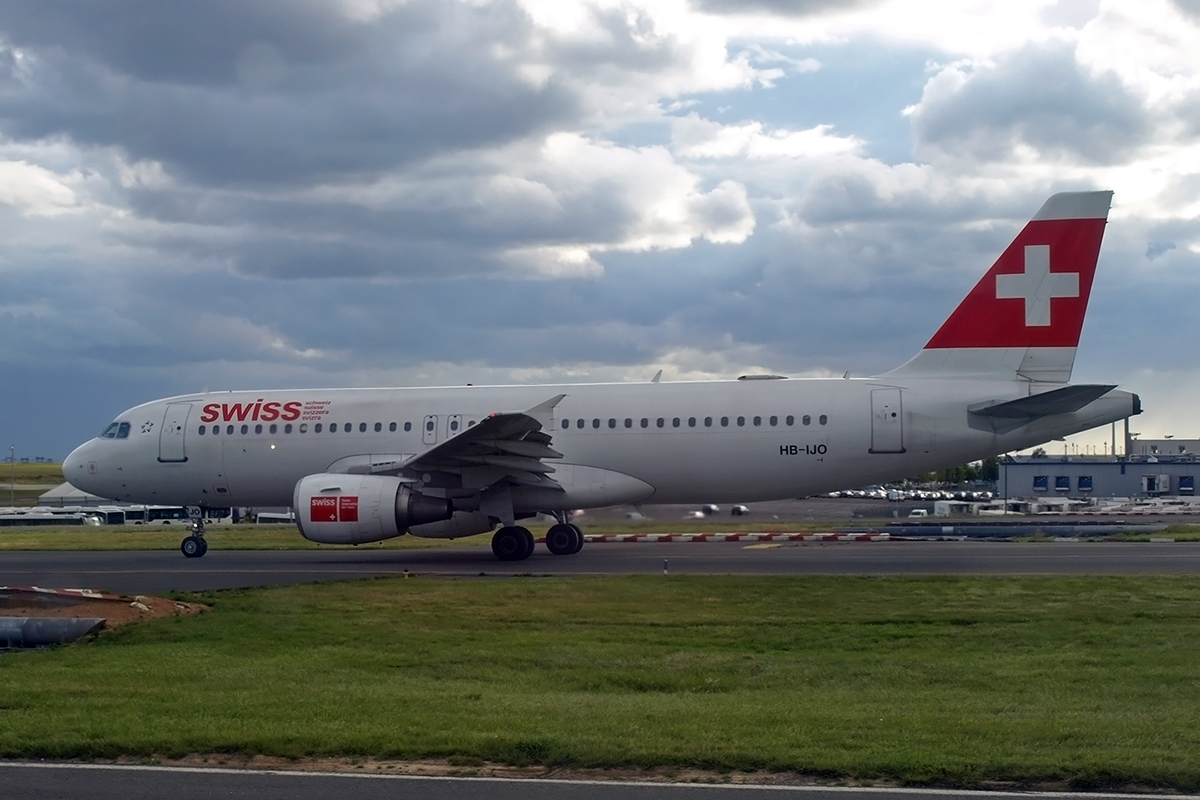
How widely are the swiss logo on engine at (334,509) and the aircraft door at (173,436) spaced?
6547mm

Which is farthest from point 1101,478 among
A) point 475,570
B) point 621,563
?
point 475,570

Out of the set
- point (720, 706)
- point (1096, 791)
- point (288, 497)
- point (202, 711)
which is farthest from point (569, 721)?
point (288, 497)

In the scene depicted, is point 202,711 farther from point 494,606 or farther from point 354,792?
point 494,606

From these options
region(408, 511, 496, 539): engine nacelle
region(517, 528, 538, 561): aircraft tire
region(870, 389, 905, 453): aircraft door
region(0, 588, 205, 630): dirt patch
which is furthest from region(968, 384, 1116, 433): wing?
region(0, 588, 205, 630): dirt patch

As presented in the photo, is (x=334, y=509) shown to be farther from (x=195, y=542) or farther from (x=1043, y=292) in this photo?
(x=1043, y=292)

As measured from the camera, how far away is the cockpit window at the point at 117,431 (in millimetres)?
26520

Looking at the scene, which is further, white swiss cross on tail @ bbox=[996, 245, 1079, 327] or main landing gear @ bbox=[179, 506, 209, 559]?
main landing gear @ bbox=[179, 506, 209, 559]

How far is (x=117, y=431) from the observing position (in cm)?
2673

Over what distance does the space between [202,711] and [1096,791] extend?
5.99 metres

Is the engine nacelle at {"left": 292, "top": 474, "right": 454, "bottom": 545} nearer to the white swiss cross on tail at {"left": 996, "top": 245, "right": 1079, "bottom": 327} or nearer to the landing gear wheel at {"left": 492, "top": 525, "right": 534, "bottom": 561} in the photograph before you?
the landing gear wheel at {"left": 492, "top": 525, "right": 534, "bottom": 561}

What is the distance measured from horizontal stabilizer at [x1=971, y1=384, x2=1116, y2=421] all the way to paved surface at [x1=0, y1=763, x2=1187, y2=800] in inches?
599

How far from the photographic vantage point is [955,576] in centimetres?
1673

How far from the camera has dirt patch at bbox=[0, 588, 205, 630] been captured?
13.3 m

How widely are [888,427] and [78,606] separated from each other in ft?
47.2
